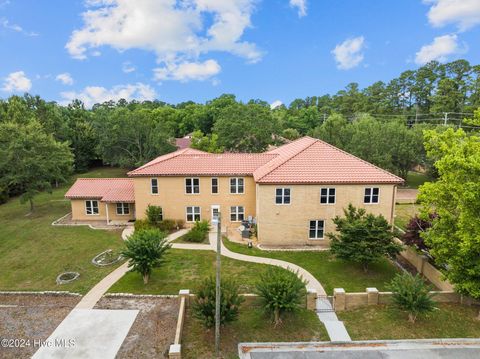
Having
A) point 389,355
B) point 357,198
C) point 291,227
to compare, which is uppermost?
point 357,198

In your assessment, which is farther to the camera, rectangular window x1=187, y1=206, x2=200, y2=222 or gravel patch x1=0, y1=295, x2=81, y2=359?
rectangular window x1=187, y1=206, x2=200, y2=222

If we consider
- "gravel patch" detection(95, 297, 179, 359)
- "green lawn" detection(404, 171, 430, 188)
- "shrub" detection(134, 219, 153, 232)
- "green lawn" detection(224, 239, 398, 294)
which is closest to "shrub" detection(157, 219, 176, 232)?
"shrub" detection(134, 219, 153, 232)

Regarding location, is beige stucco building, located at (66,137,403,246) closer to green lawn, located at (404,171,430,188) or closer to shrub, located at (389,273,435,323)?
shrub, located at (389,273,435,323)

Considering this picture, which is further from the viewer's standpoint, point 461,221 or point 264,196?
point 264,196

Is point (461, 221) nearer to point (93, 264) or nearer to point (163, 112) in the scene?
point (93, 264)

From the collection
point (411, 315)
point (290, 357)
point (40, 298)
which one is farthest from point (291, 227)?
point (40, 298)
